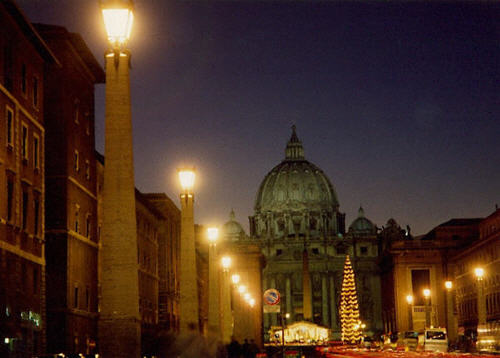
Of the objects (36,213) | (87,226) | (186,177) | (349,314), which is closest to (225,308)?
(87,226)

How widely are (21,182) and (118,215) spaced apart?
21.7m

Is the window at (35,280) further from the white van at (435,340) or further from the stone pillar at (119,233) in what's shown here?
the white van at (435,340)

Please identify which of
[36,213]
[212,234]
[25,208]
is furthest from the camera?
[36,213]

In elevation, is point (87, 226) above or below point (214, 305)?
above

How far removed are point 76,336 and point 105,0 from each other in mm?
32642

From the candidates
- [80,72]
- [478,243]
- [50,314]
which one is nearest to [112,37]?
[50,314]

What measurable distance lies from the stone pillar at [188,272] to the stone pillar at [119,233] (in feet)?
42.4

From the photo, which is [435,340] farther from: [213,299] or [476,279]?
[476,279]

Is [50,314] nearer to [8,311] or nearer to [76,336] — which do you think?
[76,336]

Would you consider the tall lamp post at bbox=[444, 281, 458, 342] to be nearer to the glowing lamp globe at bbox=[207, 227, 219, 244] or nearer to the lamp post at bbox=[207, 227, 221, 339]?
the lamp post at bbox=[207, 227, 221, 339]

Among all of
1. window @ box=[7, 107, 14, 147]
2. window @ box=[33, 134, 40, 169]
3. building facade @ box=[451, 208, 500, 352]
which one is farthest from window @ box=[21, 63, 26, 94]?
building facade @ box=[451, 208, 500, 352]

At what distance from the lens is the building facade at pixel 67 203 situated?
47.0 meters

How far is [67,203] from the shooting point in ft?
158

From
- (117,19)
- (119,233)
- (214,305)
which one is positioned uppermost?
(117,19)
